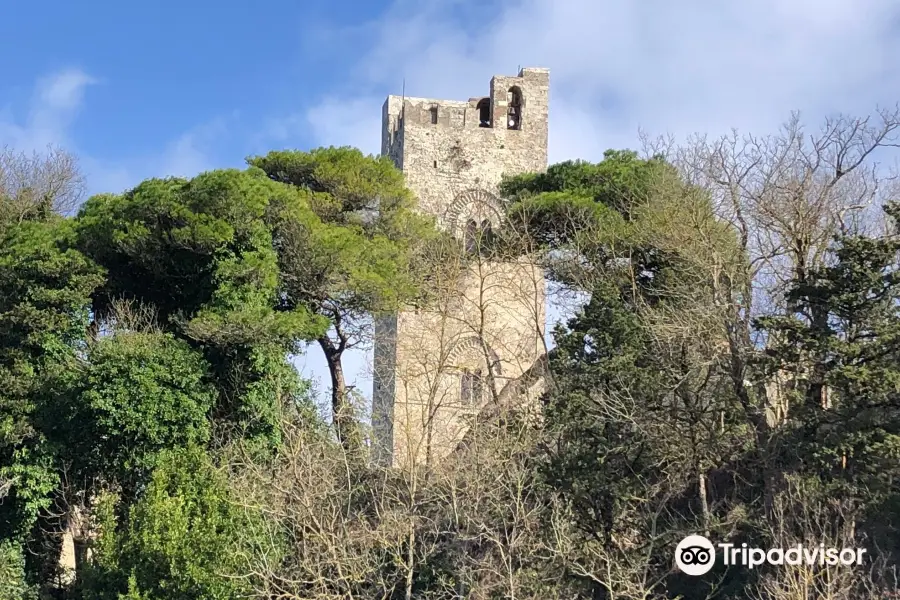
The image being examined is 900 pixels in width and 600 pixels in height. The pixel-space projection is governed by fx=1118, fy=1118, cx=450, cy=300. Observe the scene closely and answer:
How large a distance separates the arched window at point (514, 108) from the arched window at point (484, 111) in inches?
19.5

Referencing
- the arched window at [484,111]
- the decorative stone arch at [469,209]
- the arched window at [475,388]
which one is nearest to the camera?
the arched window at [475,388]

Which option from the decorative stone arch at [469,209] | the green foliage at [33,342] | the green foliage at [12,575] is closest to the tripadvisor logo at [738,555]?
the green foliage at [33,342]

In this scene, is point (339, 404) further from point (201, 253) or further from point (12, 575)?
point (12, 575)

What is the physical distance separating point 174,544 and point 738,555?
6.76m

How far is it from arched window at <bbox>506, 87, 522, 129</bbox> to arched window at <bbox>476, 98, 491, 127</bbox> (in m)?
0.50

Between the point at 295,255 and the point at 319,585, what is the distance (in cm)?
639

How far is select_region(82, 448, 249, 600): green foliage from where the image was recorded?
1309cm

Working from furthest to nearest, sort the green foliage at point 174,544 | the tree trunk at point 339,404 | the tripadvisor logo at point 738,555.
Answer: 1. the tree trunk at point 339,404
2. the green foliage at point 174,544
3. the tripadvisor logo at point 738,555

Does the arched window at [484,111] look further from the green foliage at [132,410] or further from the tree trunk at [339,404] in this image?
the green foliage at [132,410]

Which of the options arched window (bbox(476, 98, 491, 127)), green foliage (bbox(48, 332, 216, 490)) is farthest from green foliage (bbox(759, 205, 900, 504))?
arched window (bbox(476, 98, 491, 127))

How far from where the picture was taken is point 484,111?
27.5 m

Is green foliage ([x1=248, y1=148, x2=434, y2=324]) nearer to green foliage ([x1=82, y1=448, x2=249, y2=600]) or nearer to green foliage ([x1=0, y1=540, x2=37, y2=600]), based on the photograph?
green foliage ([x1=82, y1=448, x2=249, y2=600])

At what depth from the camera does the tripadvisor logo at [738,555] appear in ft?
38.6

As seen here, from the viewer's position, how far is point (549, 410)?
1480 cm
